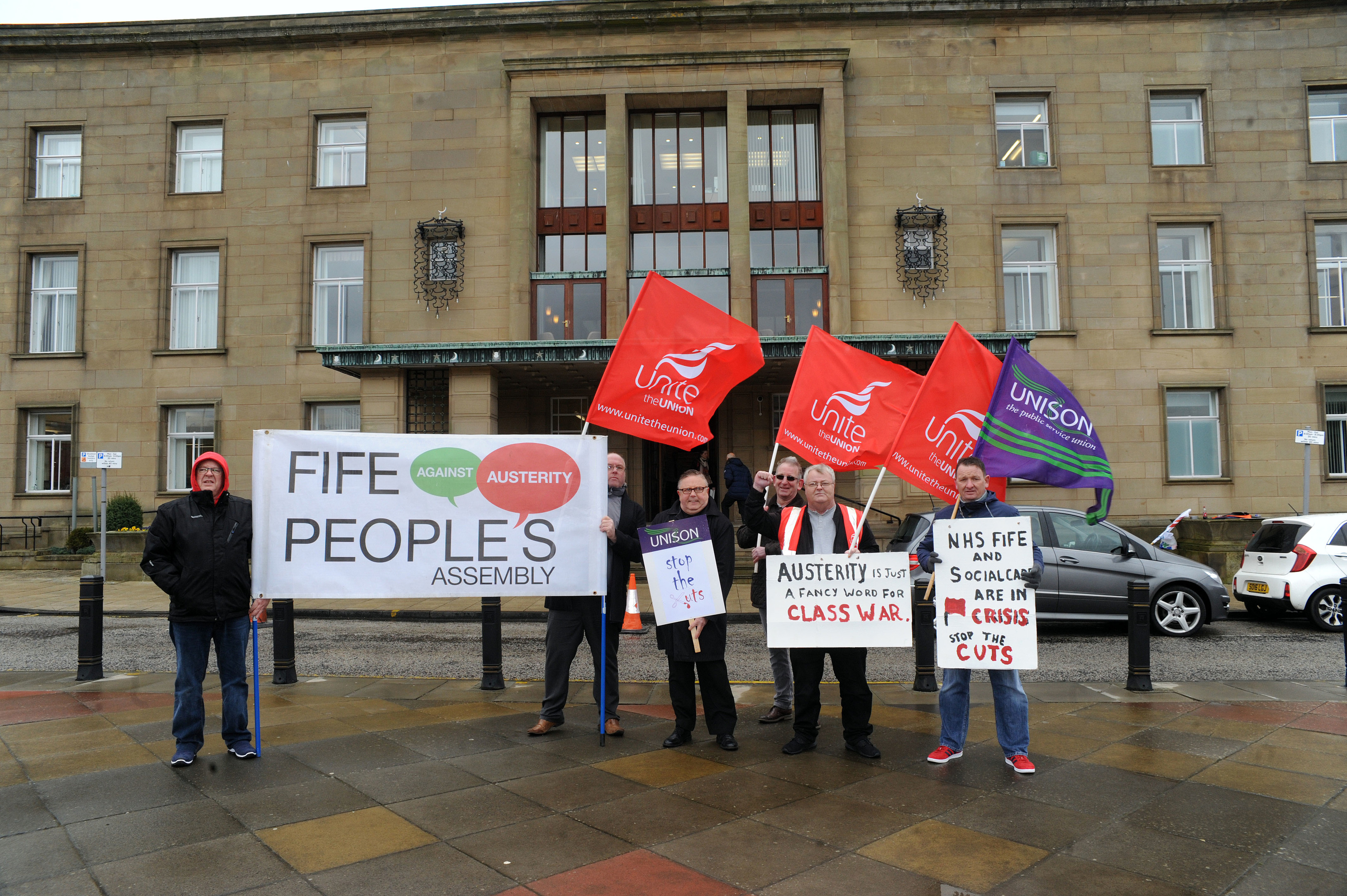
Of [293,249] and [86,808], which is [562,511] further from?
[293,249]

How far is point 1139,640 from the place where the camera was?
25.2 feet

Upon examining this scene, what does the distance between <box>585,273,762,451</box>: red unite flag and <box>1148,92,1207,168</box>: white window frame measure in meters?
20.7

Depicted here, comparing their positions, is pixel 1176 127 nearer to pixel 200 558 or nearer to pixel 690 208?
pixel 690 208

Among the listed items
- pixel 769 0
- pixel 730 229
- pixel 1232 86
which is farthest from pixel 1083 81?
pixel 730 229

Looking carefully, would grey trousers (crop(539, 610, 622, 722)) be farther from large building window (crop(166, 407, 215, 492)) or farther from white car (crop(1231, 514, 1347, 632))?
large building window (crop(166, 407, 215, 492))

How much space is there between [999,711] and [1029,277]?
63.4ft

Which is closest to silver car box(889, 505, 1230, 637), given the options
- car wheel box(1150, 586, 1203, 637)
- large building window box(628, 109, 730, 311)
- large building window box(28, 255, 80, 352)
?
car wheel box(1150, 586, 1203, 637)

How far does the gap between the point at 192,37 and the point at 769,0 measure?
16.1 m

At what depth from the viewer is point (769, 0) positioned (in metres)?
22.2

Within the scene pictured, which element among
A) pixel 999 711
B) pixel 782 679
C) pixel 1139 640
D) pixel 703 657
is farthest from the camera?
pixel 1139 640

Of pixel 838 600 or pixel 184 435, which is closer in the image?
pixel 838 600

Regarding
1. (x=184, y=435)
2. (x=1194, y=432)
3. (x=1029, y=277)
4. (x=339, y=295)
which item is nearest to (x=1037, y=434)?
(x=1029, y=277)

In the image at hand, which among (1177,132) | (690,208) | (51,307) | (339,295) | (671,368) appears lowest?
(671,368)

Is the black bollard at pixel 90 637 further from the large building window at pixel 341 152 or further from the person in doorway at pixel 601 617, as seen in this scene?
the large building window at pixel 341 152
